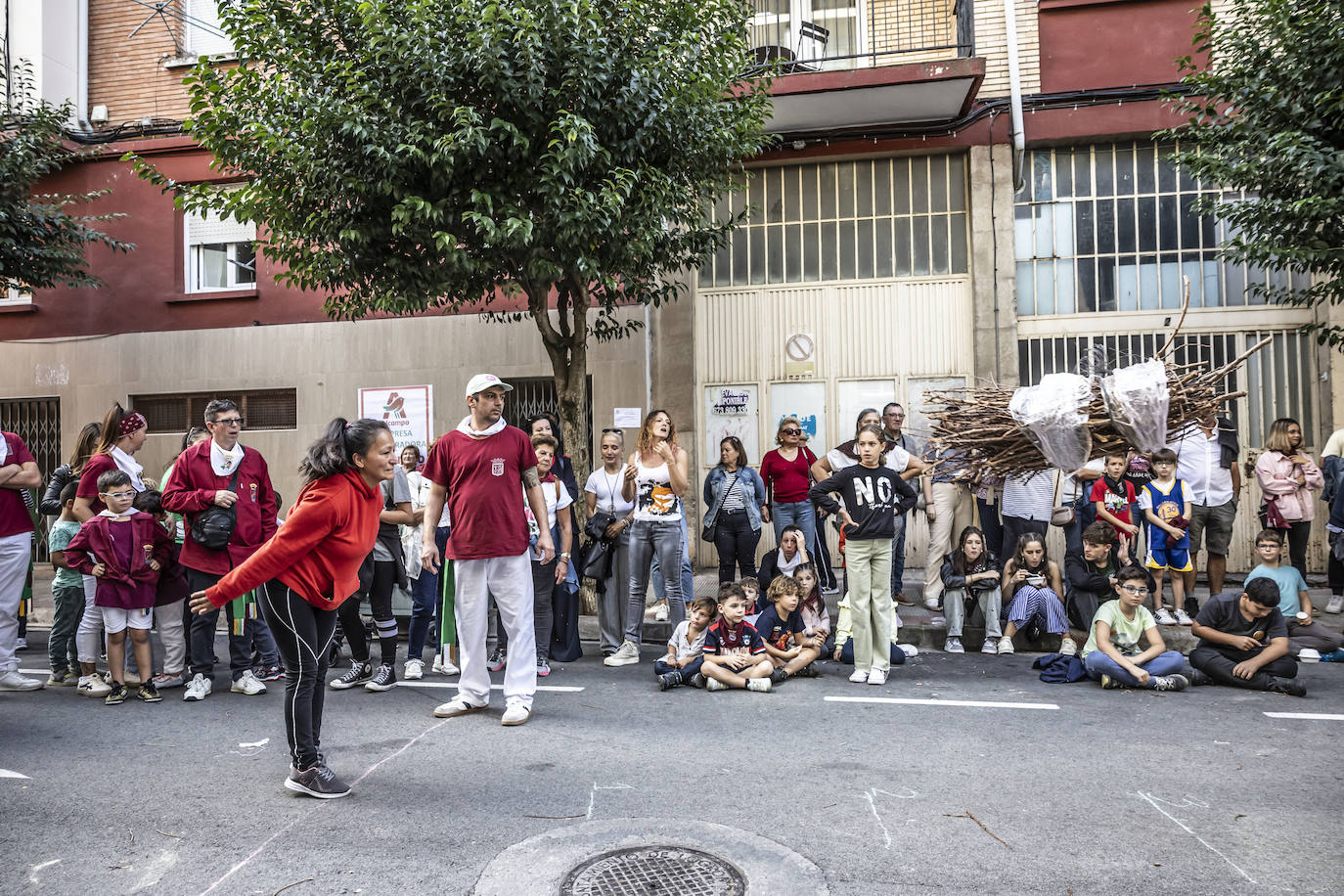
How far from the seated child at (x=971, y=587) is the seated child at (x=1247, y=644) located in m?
1.48

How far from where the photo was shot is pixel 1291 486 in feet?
29.3

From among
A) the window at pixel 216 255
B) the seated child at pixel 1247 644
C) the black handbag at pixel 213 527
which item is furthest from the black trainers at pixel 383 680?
the window at pixel 216 255

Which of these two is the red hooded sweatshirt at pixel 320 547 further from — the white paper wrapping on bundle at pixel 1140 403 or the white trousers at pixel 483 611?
the white paper wrapping on bundle at pixel 1140 403

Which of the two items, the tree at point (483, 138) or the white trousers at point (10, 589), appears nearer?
the white trousers at point (10, 589)

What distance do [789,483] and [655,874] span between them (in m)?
5.93

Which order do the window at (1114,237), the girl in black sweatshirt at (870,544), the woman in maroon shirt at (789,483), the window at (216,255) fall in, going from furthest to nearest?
1. the window at (216,255)
2. the window at (1114,237)
3. the woman in maroon shirt at (789,483)
4. the girl in black sweatshirt at (870,544)

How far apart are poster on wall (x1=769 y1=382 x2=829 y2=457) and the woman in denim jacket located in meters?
3.09

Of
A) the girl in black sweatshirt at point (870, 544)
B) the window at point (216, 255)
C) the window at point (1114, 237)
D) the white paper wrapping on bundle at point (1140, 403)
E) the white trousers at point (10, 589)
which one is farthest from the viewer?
the window at point (216, 255)

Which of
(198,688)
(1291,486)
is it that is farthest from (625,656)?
(1291,486)

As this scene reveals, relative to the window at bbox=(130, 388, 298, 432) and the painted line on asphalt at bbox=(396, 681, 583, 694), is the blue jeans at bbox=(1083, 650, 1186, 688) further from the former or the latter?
the window at bbox=(130, 388, 298, 432)

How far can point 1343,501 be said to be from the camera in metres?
8.25

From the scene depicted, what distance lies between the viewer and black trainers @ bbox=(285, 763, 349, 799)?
4383mm

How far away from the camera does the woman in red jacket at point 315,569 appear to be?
4355 millimetres

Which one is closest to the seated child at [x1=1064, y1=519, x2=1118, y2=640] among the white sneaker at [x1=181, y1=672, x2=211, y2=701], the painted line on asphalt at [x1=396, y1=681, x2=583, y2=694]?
the painted line on asphalt at [x1=396, y1=681, x2=583, y2=694]
